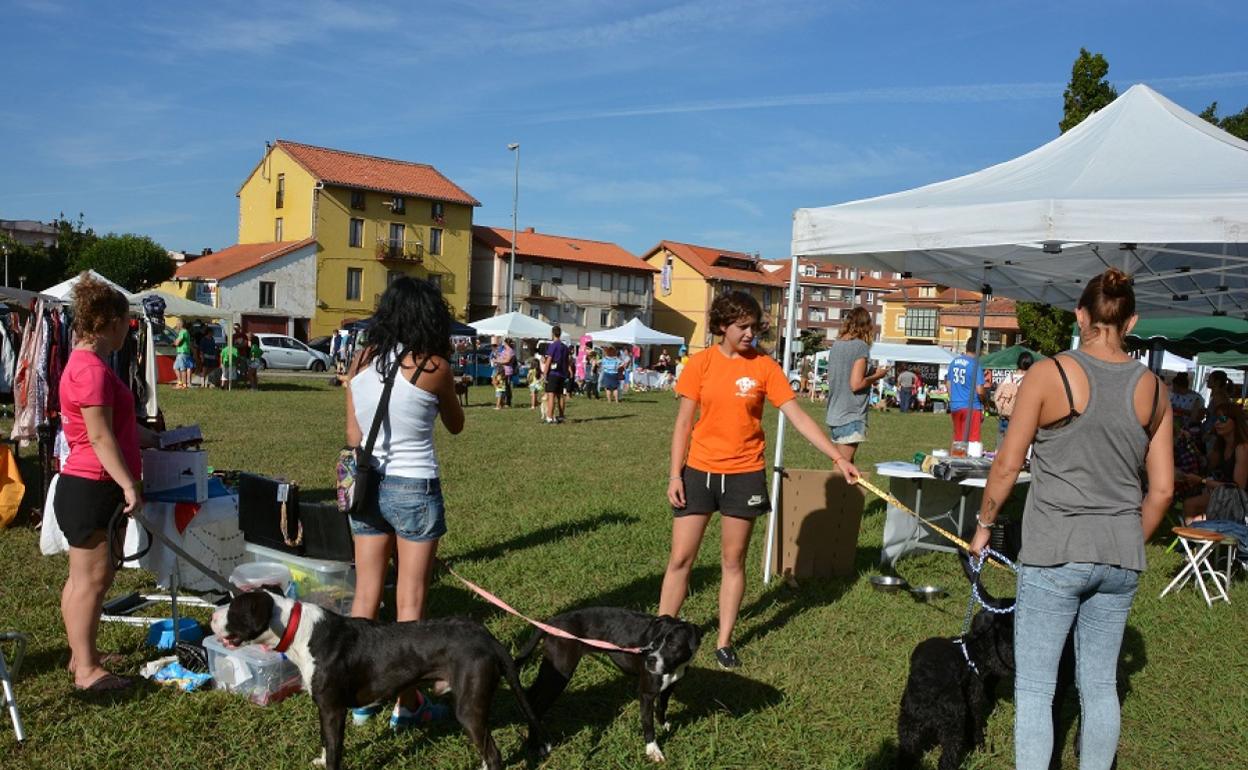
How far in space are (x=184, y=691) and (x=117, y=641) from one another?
0.78 metres

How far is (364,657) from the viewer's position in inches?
118

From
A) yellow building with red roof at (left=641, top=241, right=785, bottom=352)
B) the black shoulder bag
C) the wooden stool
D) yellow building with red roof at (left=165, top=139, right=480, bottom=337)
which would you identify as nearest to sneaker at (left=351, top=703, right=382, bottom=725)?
the black shoulder bag

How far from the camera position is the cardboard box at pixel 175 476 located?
4465 mm

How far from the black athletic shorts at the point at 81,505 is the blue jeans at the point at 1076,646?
138 inches

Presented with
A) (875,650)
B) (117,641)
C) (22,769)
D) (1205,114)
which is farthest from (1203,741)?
(1205,114)

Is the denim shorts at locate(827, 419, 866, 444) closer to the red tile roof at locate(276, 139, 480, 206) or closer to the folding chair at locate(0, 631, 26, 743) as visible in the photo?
the folding chair at locate(0, 631, 26, 743)

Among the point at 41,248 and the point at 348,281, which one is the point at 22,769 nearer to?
the point at 348,281

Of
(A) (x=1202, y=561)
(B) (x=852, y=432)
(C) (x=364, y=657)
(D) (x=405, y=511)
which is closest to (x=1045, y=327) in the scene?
(A) (x=1202, y=561)

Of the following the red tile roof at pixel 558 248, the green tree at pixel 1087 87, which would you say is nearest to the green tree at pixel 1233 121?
the green tree at pixel 1087 87

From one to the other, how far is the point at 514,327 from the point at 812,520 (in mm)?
21251

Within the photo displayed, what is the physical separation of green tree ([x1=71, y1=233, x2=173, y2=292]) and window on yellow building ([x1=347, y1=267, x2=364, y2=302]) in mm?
12280

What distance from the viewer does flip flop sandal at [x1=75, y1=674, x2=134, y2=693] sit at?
3.71 m

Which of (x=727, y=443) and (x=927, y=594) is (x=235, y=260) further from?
(x=727, y=443)

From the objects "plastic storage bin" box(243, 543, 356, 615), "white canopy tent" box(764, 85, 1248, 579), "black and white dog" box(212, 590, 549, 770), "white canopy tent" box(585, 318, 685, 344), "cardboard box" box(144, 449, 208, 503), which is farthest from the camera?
"white canopy tent" box(585, 318, 685, 344)
